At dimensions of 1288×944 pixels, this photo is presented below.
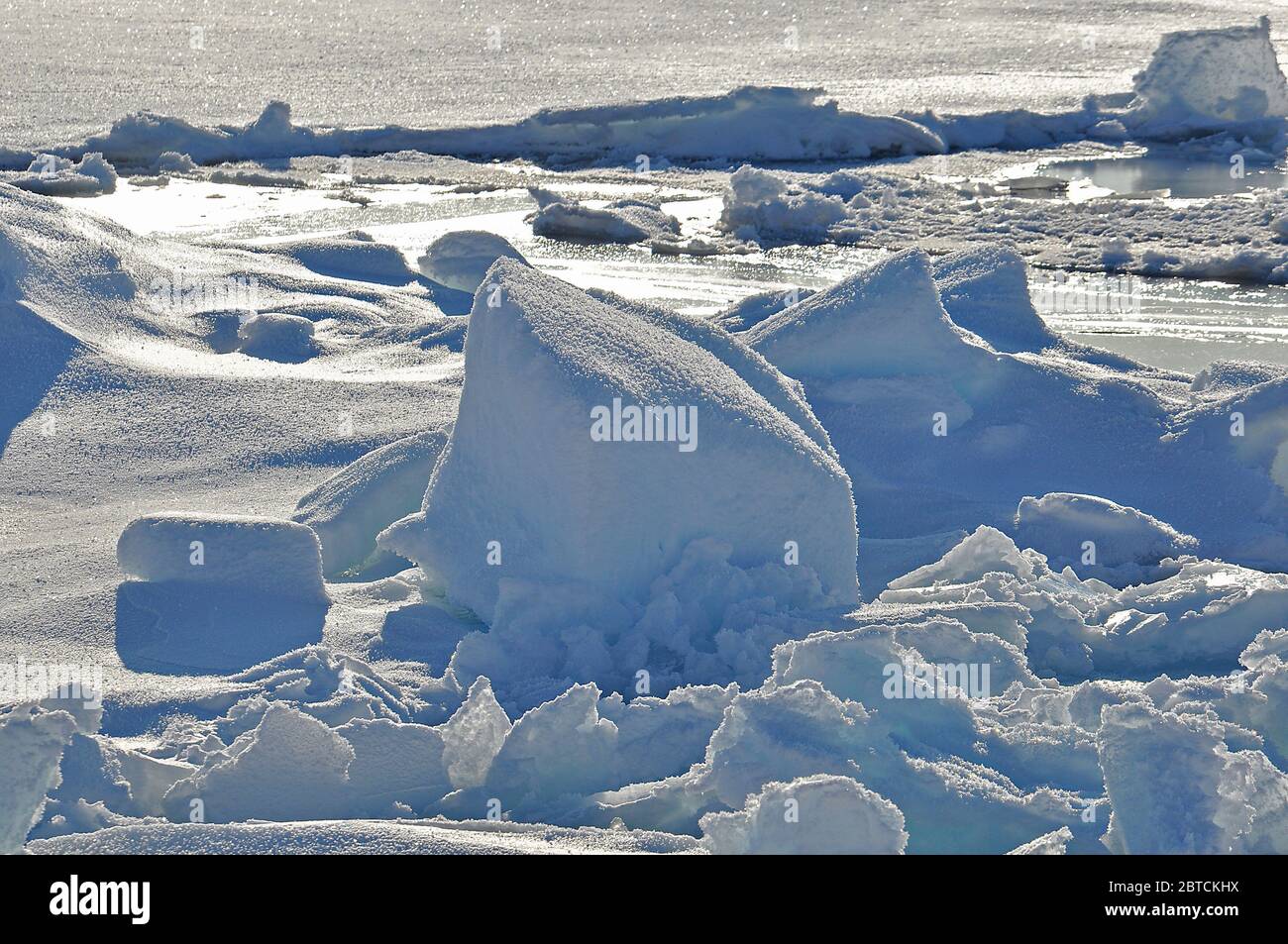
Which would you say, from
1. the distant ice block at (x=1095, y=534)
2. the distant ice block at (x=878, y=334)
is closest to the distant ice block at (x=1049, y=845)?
the distant ice block at (x=1095, y=534)

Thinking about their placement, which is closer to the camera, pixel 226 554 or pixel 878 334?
pixel 226 554

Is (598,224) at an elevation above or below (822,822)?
above

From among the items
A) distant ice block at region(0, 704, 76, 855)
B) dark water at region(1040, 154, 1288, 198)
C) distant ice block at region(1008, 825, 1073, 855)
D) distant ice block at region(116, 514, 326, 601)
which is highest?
dark water at region(1040, 154, 1288, 198)

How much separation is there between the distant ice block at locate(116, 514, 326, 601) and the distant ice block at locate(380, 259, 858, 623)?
0.32 metres

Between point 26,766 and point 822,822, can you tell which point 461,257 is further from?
point 822,822

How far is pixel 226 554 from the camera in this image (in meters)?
6.02

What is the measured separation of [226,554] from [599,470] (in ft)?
4.82

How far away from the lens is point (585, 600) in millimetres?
5551

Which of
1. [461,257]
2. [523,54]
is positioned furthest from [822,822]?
[523,54]

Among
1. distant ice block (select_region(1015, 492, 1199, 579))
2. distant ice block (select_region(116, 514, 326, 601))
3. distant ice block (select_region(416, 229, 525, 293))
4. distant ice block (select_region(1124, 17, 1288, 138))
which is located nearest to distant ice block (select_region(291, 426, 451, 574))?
distant ice block (select_region(116, 514, 326, 601))

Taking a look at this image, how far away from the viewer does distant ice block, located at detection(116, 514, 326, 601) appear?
5984 mm

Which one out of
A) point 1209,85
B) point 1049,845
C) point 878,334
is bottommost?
point 1049,845

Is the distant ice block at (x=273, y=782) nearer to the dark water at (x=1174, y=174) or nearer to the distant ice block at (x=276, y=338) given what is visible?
the distant ice block at (x=276, y=338)

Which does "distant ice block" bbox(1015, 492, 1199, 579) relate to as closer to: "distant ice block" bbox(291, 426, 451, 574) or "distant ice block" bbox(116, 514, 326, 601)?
"distant ice block" bbox(291, 426, 451, 574)
